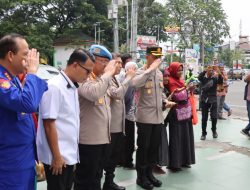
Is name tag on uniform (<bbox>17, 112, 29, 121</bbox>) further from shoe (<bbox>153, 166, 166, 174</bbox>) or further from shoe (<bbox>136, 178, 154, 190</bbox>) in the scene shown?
shoe (<bbox>153, 166, 166, 174</bbox>)

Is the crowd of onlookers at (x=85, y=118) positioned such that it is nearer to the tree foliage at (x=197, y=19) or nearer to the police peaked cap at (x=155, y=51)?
the police peaked cap at (x=155, y=51)

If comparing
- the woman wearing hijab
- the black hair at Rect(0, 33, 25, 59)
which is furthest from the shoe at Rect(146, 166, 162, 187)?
the black hair at Rect(0, 33, 25, 59)

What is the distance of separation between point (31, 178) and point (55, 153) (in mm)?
229

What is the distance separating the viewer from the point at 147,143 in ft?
14.4

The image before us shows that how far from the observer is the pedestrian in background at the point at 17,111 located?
7.15 feet

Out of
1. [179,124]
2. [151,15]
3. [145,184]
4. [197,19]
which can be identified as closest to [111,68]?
[145,184]

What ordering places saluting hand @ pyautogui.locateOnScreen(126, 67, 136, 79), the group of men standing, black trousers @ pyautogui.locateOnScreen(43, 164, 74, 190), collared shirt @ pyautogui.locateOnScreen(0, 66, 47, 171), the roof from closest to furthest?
1. collared shirt @ pyautogui.locateOnScreen(0, 66, 47, 171)
2. the group of men standing
3. black trousers @ pyautogui.locateOnScreen(43, 164, 74, 190)
4. saluting hand @ pyautogui.locateOnScreen(126, 67, 136, 79)
5. the roof

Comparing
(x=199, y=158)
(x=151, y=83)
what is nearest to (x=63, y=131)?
(x=151, y=83)

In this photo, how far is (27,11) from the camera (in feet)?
A: 81.5

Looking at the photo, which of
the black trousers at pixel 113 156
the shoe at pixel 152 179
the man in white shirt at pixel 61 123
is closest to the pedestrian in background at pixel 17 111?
the man in white shirt at pixel 61 123

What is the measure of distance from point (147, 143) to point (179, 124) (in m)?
1.00

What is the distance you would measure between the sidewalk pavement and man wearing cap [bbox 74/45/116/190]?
1210 mm

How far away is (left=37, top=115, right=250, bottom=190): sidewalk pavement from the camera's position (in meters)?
4.59

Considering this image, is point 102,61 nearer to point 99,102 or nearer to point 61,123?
point 99,102
